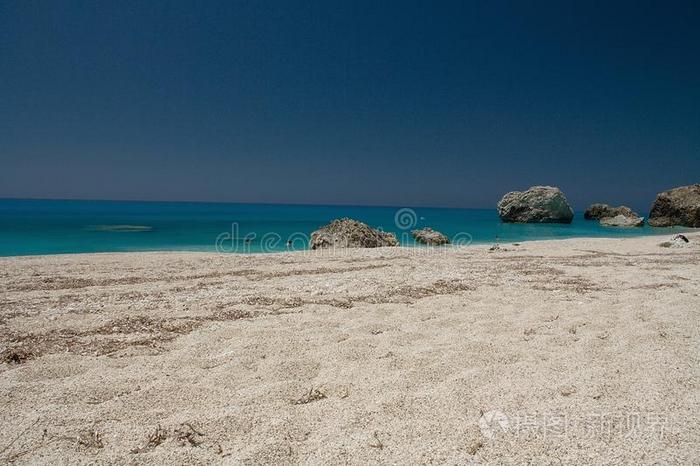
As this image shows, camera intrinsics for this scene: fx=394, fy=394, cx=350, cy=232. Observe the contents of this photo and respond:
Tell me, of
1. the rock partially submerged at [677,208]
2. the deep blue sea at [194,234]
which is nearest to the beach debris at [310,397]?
the deep blue sea at [194,234]

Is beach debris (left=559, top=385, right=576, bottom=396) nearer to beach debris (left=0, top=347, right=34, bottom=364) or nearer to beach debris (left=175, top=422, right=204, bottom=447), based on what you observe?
beach debris (left=175, top=422, right=204, bottom=447)

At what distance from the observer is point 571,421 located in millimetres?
3162

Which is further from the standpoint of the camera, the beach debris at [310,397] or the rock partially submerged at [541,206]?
the rock partially submerged at [541,206]

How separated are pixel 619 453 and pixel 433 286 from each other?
6.11m

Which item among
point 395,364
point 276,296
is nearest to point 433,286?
point 276,296

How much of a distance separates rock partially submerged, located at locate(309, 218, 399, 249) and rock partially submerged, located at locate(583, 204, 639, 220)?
2093 inches

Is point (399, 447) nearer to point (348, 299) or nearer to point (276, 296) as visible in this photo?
point (348, 299)

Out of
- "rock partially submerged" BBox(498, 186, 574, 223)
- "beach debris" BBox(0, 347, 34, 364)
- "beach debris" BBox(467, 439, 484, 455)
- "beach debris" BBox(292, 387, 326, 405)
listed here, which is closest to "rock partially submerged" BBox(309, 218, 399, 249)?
"beach debris" BBox(0, 347, 34, 364)

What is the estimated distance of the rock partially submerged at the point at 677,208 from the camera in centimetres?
5047

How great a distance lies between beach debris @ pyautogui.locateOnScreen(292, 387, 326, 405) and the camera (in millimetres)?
3580

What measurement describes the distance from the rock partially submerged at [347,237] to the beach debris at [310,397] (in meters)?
18.0

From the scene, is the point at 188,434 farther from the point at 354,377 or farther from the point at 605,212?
Answer: the point at 605,212

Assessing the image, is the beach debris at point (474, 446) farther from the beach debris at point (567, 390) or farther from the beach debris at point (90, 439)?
the beach debris at point (90, 439)

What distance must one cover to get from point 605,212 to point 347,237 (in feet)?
214
